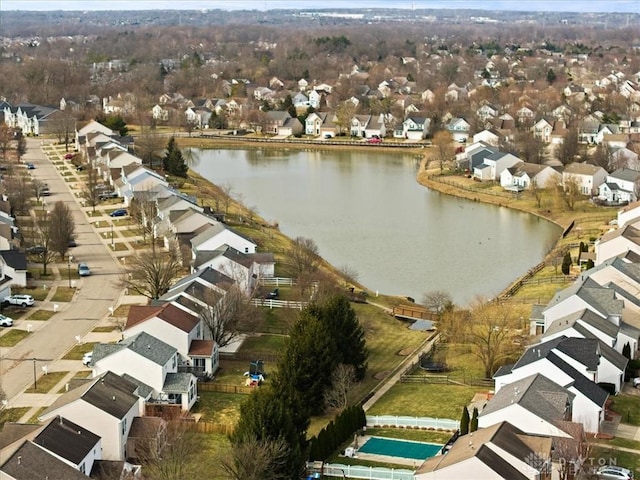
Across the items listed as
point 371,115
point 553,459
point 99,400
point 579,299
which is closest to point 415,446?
point 553,459

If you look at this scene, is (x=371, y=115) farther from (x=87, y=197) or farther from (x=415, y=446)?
(x=415, y=446)

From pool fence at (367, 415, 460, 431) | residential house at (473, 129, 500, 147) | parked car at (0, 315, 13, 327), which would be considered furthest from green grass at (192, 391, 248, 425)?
residential house at (473, 129, 500, 147)

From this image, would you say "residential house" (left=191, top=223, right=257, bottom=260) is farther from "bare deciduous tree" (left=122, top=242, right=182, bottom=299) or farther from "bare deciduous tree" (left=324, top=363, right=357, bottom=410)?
"bare deciduous tree" (left=324, top=363, right=357, bottom=410)

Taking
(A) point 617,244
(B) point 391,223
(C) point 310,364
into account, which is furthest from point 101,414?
(B) point 391,223

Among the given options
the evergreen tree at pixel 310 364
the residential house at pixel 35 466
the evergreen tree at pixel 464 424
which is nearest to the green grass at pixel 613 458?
the evergreen tree at pixel 464 424

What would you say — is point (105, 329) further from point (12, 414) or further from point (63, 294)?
point (12, 414)

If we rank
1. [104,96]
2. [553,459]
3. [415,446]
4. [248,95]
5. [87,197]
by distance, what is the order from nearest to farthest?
1. [553,459]
2. [415,446]
3. [87,197]
4. [104,96]
5. [248,95]
